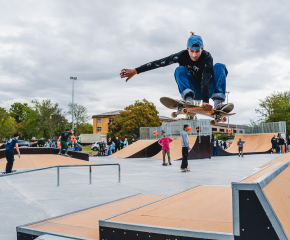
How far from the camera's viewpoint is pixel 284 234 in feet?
7.63

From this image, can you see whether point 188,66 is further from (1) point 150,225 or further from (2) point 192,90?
(1) point 150,225

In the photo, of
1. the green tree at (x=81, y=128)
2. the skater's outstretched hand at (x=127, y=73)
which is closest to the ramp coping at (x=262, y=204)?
the skater's outstretched hand at (x=127, y=73)

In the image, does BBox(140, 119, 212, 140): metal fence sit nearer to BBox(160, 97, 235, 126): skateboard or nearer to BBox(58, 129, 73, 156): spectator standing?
BBox(58, 129, 73, 156): spectator standing

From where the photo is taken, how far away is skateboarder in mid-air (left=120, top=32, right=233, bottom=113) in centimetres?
424

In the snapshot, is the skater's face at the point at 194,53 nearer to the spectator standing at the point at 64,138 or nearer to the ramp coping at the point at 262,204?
the ramp coping at the point at 262,204

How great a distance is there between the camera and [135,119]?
42656 millimetres

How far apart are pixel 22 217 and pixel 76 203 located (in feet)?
4.26

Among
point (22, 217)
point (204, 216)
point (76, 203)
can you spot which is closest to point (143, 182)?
point (76, 203)

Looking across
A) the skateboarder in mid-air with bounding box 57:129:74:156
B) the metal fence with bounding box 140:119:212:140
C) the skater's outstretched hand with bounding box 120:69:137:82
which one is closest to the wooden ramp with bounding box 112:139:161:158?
the metal fence with bounding box 140:119:212:140

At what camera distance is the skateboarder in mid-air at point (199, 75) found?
4.24 m

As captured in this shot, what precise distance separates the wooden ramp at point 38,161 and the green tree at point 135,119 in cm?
2776

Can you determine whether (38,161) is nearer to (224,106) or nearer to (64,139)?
(64,139)

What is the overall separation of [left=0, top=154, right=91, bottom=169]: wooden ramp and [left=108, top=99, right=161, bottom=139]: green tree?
2776 centimetres

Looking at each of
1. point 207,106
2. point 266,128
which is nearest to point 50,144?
point 266,128
